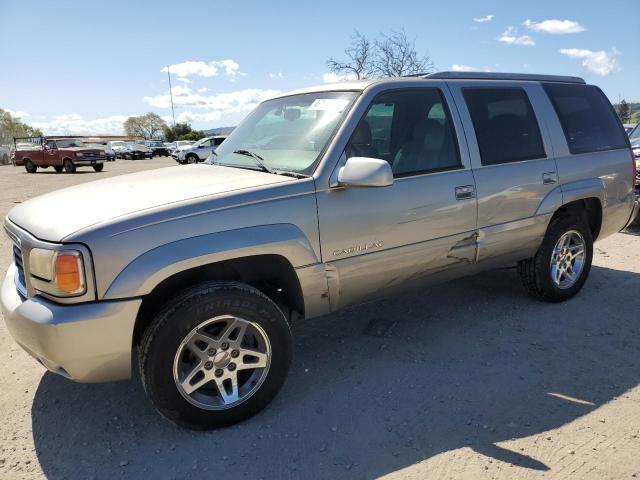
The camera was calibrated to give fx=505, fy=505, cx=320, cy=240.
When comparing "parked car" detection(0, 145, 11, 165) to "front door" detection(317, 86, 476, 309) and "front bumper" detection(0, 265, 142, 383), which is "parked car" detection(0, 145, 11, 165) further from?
"front door" detection(317, 86, 476, 309)

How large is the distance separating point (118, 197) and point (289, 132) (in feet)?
3.95

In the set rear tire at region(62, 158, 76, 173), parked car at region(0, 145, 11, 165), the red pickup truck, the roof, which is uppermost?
parked car at region(0, 145, 11, 165)

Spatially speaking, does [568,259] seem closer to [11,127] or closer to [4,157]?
[4,157]

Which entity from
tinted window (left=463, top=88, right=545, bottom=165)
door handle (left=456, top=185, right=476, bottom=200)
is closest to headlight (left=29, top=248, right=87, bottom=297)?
door handle (left=456, top=185, right=476, bottom=200)

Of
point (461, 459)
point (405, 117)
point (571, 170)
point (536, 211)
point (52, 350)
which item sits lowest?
point (461, 459)

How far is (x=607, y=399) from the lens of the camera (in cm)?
301

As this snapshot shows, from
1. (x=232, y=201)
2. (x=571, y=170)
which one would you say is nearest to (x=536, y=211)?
(x=571, y=170)

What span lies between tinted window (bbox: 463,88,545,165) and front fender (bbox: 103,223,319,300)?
1.69m

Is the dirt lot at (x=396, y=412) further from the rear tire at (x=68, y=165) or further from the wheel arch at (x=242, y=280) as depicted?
the rear tire at (x=68, y=165)

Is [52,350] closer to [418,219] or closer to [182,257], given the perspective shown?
[182,257]

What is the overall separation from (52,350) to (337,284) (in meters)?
1.55

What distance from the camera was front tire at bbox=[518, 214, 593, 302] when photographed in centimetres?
427

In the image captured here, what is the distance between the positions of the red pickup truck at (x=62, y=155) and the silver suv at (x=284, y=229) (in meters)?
22.7

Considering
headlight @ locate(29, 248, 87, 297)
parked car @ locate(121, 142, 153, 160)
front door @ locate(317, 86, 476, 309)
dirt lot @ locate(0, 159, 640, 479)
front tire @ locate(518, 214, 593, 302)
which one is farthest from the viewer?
parked car @ locate(121, 142, 153, 160)
